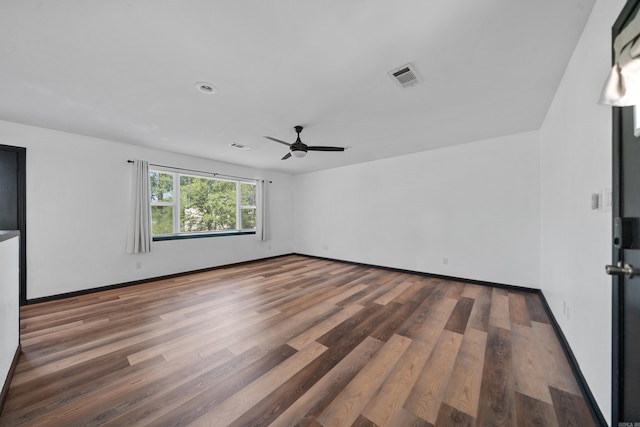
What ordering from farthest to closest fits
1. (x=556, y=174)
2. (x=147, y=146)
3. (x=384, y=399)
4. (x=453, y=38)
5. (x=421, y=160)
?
(x=421, y=160)
(x=147, y=146)
(x=556, y=174)
(x=453, y=38)
(x=384, y=399)

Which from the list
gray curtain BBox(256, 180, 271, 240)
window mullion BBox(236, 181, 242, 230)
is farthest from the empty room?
gray curtain BBox(256, 180, 271, 240)

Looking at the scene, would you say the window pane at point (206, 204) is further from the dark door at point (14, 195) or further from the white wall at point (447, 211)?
the white wall at point (447, 211)

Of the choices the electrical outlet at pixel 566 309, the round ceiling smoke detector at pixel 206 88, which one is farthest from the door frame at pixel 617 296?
the round ceiling smoke detector at pixel 206 88

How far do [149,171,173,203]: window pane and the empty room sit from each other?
0.13 feet

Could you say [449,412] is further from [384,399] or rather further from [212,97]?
[212,97]

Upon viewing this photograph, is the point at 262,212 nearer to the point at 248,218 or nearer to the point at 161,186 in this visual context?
the point at 248,218

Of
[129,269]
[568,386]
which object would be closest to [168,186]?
[129,269]

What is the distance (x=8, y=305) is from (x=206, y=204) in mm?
3586

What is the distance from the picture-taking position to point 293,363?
5.96ft

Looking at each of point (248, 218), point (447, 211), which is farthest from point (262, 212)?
point (447, 211)

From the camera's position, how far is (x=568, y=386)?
1.55 metres

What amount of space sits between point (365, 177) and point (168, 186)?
4171 mm

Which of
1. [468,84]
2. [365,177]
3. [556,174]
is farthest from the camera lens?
[365,177]

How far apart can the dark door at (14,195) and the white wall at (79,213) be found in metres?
0.05
